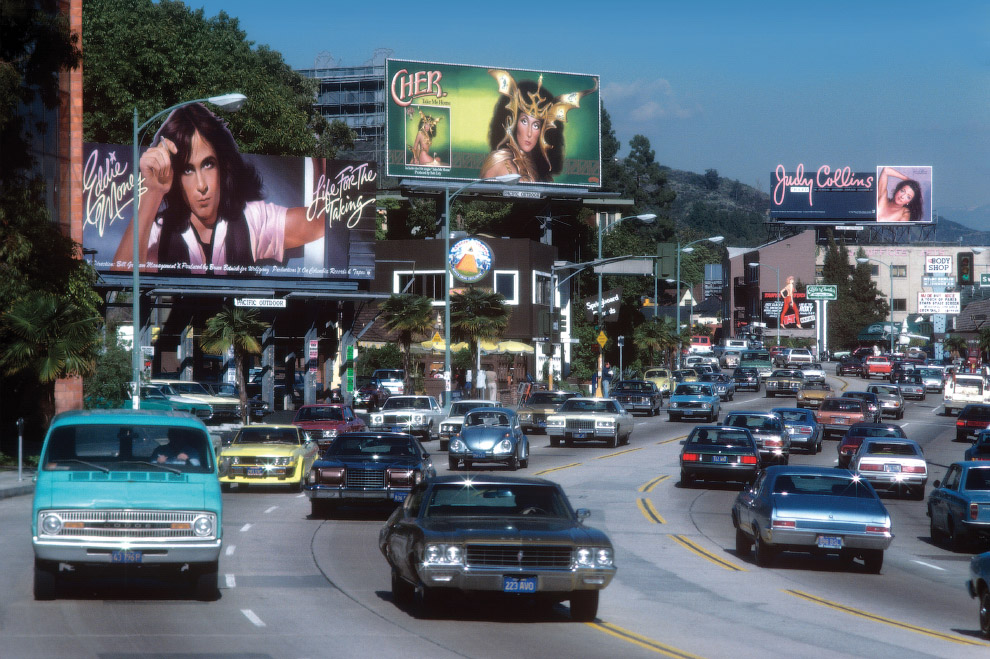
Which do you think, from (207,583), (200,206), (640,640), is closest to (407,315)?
(200,206)

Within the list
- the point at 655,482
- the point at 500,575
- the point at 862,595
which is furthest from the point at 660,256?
the point at 500,575

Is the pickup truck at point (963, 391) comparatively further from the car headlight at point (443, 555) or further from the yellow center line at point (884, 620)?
the car headlight at point (443, 555)

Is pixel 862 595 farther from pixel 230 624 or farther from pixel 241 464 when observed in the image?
pixel 241 464

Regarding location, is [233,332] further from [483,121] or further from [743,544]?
[743,544]

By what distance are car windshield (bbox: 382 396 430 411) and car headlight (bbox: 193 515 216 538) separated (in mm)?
31175

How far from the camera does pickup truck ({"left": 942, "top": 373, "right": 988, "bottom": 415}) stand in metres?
61.1

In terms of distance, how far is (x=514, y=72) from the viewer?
7406 cm

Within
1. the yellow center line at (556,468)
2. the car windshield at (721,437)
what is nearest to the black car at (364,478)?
the car windshield at (721,437)

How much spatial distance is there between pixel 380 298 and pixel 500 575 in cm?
4810

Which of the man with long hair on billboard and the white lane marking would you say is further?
the man with long hair on billboard

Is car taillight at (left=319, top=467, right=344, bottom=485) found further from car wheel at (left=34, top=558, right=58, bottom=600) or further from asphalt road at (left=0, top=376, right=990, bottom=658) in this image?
car wheel at (left=34, top=558, right=58, bottom=600)

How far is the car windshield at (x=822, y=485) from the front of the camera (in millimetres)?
19094

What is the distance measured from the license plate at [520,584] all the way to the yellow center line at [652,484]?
58.4 feet

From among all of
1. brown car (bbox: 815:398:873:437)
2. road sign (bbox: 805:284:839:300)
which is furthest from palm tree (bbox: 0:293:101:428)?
road sign (bbox: 805:284:839:300)
